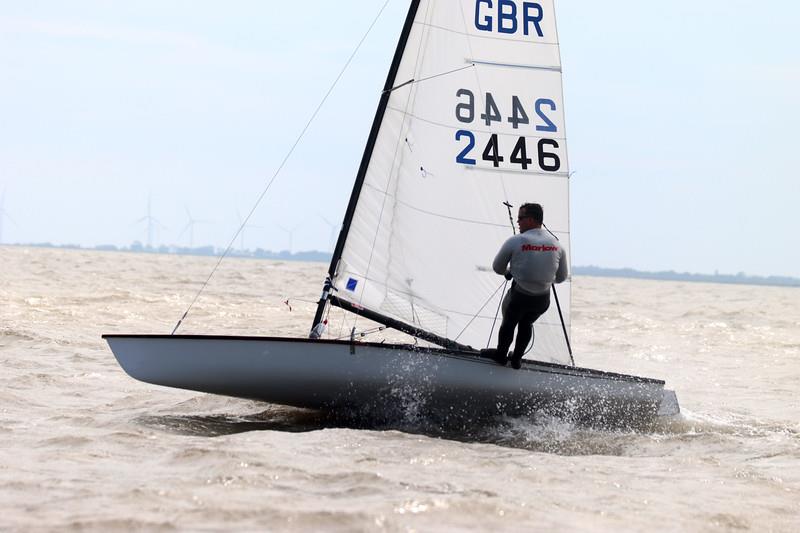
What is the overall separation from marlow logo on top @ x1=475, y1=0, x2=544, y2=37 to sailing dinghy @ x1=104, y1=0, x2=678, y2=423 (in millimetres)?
10

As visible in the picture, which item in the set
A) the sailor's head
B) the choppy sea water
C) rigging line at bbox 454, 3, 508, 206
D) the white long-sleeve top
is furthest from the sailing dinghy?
the sailor's head

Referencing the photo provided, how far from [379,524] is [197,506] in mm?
838

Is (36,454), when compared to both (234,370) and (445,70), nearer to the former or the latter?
(234,370)

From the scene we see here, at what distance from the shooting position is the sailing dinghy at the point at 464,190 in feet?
29.0

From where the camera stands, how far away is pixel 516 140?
30.6 ft

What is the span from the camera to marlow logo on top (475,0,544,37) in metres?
9.27

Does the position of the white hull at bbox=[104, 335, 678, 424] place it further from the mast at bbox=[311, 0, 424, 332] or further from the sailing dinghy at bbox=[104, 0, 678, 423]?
the mast at bbox=[311, 0, 424, 332]

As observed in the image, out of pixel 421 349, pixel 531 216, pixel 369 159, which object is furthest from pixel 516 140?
pixel 421 349

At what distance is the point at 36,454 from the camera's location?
6117mm

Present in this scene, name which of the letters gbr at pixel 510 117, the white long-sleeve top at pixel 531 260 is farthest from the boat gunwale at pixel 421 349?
the letters gbr at pixel 510 117

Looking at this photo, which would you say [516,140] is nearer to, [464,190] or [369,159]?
[464,190]

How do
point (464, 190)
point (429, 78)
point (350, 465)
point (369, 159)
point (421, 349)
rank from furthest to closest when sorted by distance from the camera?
point (464, 190), point (429, 78), point (369, 159), point (421, 349), point (350, 465)

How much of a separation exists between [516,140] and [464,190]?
2.11ft

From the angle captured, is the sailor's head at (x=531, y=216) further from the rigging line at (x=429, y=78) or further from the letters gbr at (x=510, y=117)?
the rigging line at (x=429, y=78)
